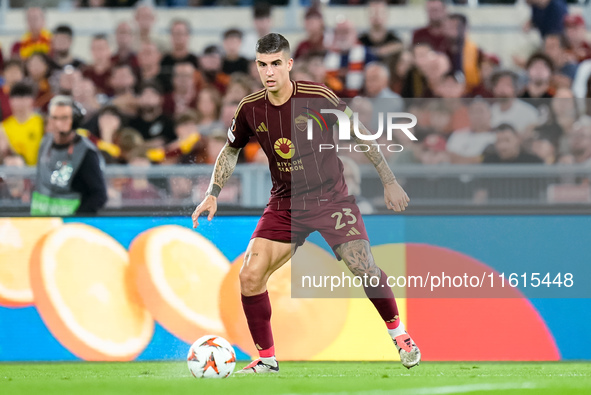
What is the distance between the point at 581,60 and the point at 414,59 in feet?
6.26

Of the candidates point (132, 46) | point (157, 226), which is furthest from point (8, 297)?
point (132, 46)

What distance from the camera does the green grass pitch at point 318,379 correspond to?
529cm

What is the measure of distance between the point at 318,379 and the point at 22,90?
5.72 meters

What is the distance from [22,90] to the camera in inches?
402

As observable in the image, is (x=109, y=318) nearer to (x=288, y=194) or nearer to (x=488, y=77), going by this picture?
(x=288, y=194)

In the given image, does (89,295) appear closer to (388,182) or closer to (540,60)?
(388,182)

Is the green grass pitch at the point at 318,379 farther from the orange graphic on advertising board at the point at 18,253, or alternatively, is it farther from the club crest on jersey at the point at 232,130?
the club crest on jersey at the point at 232,130

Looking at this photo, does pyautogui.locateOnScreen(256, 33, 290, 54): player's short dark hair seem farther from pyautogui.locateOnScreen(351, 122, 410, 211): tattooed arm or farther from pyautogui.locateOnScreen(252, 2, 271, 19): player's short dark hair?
pyautogui.locateOnScreen(252, 2, 271, 19): player's short dark hair

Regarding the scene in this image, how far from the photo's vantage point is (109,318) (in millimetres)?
7965

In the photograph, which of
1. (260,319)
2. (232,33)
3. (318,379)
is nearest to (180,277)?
Answer: (260,319)

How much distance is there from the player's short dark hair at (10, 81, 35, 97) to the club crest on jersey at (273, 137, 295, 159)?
4.75 meters

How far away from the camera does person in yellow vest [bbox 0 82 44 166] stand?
32.6 ft

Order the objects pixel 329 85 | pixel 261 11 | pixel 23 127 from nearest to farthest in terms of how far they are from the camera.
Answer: pixel 23 127, pixel 329 85, pixel 261 11

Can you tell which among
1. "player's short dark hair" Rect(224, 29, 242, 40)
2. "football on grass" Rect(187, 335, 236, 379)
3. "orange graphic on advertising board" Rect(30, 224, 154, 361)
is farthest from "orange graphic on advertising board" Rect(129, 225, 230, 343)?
"player's short dark hair" Rect(224, 29, 242, 40)
